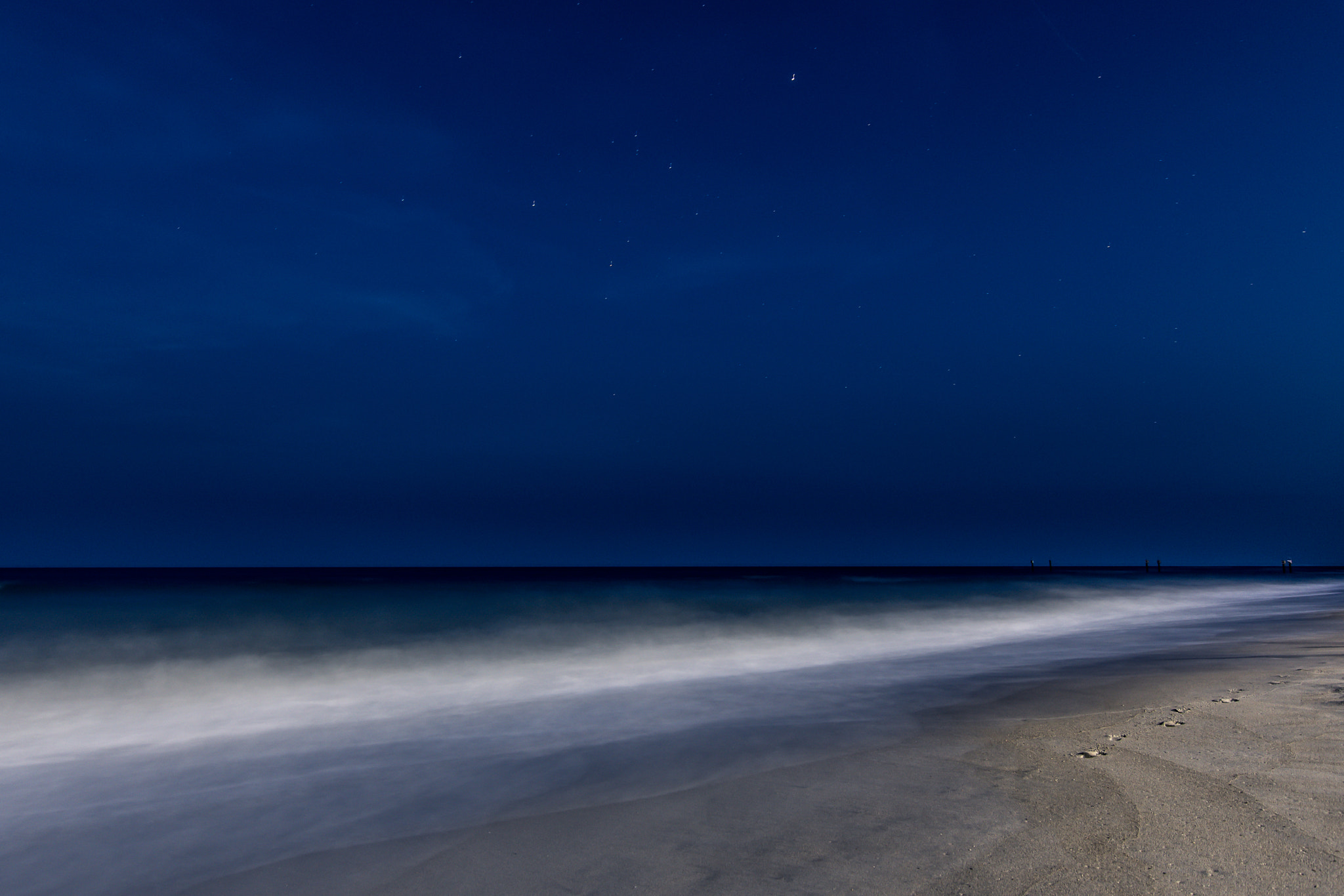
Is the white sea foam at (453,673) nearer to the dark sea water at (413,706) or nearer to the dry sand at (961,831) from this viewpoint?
the dark sea water at (413,706)

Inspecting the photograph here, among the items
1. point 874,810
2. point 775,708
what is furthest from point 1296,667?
point 874,810

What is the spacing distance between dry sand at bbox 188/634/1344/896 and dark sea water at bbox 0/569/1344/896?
0.47 m

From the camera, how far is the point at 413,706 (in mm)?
9008

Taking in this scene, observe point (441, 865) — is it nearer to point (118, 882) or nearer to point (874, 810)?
point (118, 882)

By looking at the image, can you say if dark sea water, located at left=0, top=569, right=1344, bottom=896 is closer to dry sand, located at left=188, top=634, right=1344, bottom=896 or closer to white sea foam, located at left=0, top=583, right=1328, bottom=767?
white sea foam, located at left=0, top=583, right=1328, bottom=767

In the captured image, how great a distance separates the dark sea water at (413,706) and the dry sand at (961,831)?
467 millimetres

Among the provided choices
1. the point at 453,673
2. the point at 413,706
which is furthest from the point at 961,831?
the point at 453,673

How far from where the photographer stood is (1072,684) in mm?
8180

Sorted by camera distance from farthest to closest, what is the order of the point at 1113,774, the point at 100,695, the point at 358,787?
the point at 100,695
the point at 358,787
the point at 1113,774

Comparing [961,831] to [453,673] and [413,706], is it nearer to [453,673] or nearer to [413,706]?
[413,706]

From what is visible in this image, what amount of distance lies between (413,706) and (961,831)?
7.17 m

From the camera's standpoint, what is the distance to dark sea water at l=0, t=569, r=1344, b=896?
4.57 m

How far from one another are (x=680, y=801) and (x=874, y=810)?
1127mm

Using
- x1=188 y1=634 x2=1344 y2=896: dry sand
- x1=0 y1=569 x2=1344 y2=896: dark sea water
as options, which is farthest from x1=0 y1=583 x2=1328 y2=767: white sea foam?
x1=188 y1=634 x2=1344 y2=896: dry sand
